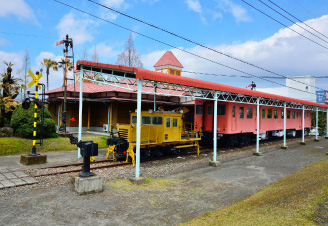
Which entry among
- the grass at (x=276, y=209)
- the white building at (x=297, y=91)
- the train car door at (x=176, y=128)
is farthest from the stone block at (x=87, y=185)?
the white building at (x=297, y=91)

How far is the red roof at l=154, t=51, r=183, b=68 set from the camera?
36594 mm

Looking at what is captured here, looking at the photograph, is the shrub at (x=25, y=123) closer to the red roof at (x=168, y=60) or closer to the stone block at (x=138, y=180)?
the stone block at (x=138, y=180)

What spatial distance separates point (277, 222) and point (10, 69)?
2016 centimetres

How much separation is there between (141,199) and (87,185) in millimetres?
1738

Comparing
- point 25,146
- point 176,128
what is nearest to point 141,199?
point 176,128

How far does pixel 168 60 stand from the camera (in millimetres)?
36875

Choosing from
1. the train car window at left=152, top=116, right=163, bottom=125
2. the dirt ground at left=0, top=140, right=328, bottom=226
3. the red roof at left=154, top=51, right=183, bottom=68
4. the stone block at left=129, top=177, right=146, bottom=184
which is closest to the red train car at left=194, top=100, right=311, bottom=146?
the train car window at left=152, top=116, right=163, bottom=125

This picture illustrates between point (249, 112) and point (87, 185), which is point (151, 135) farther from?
point (249, 112)

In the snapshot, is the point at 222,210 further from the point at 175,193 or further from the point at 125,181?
the point at 125,181

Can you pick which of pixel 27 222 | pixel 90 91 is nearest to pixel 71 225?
pixel 27 222

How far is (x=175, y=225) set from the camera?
17.7ft

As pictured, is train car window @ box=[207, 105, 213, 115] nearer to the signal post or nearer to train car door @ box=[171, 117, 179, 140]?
train car door @ box=[171, 117, 179, 140]

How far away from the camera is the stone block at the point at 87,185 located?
7359mm

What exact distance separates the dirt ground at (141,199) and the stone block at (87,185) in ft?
0.61
